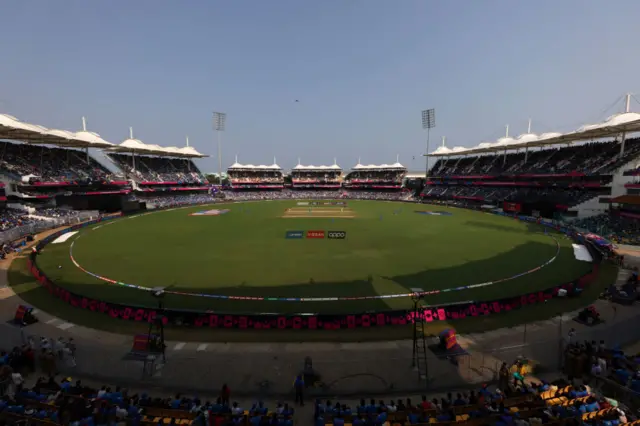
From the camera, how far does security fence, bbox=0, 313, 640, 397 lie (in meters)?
12.3

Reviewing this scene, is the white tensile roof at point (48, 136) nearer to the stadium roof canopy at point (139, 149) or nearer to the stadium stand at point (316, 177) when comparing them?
the stadium roof canopy at point (139, 149)

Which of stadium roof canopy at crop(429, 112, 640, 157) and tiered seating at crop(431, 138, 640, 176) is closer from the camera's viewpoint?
stadium roof canopy at crop(429, 112, 640, 157)

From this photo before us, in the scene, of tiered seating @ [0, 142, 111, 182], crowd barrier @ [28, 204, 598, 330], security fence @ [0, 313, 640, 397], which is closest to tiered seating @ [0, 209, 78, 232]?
tiered seating @ [0, 142, 111, 182]

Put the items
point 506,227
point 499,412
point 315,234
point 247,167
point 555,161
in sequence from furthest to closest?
1. point 247,167
2. point 555,161
3. point 506,227
4. point 315,234
5. point 499,412

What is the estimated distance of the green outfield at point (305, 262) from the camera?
73.8ft

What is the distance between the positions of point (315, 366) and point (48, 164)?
7544 centimetres

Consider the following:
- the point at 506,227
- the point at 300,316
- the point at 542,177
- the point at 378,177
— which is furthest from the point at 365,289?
the point at 378,177

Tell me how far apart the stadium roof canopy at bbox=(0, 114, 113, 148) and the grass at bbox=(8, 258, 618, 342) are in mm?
37809

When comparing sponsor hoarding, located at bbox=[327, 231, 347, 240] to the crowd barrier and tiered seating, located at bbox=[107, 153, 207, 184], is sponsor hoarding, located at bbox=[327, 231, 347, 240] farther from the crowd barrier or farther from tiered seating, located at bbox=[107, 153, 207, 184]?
tiered seating, located at bbox=[107, 153, 207, 184]

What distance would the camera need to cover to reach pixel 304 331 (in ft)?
57.2

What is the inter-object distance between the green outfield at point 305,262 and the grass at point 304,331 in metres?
2.35

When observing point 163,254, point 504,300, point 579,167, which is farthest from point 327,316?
point 579,167

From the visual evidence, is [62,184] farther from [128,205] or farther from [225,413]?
[225,413]

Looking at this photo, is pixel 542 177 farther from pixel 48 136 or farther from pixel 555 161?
pixel 48 136
